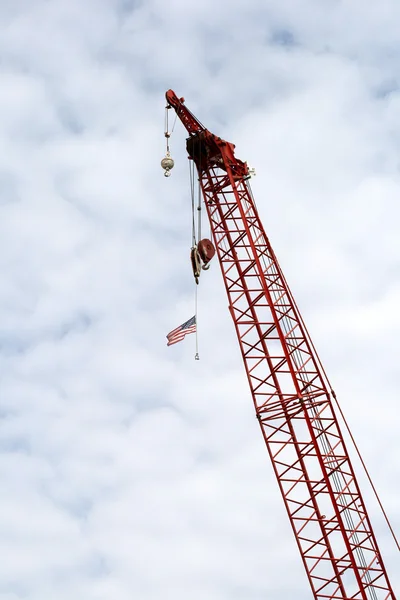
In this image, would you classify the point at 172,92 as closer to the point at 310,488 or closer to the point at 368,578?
the point at 310,488

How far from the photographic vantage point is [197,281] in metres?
54.2

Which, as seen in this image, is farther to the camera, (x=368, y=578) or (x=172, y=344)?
(x=172, y=344)

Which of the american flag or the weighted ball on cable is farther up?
the weighted ball on cable

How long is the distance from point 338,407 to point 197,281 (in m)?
12.5

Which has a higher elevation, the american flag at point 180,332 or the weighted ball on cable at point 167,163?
the weighted ball on cable at point 167,163

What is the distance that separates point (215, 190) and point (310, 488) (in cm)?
2163

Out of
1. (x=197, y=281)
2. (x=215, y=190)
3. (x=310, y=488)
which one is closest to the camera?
(x=310, y=488)

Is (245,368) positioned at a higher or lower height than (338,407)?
higher

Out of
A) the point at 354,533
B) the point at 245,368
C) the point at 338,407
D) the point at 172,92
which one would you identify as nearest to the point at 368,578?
the point at 354,533

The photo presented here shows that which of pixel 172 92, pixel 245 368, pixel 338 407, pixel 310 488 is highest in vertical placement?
pixel 172 92

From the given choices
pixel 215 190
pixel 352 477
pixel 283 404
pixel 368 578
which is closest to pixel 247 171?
pixel 215 190

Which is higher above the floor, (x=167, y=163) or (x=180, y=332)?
(x=167, y=163)

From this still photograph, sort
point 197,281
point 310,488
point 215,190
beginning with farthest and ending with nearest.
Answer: point 215,190, point 197,281, point 310,488

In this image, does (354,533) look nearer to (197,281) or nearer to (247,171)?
(197,281)
